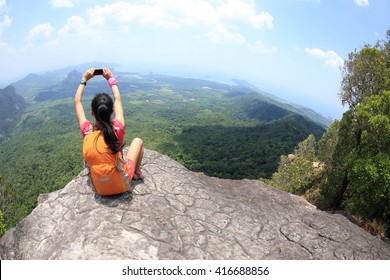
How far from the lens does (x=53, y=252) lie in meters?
5.91

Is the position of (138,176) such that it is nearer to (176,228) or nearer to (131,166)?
(131,166)

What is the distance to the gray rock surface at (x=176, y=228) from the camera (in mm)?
6043

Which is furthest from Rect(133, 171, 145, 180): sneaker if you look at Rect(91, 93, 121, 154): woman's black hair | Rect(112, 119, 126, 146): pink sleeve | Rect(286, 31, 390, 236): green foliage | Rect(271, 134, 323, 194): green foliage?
Rect(271, 134, 323, 194): green foliage

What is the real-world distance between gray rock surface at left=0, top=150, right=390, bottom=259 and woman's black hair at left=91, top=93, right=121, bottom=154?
1.69 metres

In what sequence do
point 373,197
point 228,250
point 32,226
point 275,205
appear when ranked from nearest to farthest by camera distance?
point 228,250, point 32,226, point 275,205, point 373,197

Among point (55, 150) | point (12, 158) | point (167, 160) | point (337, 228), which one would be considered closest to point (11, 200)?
point (167, 160)

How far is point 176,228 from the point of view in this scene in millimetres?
7012

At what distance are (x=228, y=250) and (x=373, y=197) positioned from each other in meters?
8.89

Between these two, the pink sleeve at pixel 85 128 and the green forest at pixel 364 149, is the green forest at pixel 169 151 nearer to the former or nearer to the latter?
the pink sleeve at pixel 85 128

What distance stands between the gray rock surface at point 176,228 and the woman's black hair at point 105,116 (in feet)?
5.53

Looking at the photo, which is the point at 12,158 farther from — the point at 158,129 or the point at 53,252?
the point at 53,252

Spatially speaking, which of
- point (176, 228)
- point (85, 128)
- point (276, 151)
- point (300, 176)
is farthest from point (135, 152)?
point (276, 151)

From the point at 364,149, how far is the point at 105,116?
12417 millimetres

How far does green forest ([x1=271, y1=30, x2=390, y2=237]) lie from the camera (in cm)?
1187
